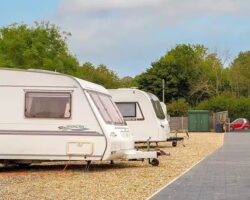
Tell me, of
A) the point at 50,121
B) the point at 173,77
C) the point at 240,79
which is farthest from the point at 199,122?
the point at 50,121

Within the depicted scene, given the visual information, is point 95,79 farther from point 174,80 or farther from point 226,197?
point 226,197

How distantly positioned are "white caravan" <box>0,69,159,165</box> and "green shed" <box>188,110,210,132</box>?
43.6 m

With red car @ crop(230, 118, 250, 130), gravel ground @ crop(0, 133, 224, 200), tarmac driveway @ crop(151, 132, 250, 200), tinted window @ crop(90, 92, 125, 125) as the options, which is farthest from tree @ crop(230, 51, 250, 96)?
tinted window @ crop(90, 92, 125, 125)

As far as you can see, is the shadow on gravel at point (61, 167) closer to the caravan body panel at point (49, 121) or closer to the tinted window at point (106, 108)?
the caravan body panel at point (49, 121)

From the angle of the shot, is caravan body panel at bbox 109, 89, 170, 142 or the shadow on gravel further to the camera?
caravan body panel at bbox 109, 89, 170, 142

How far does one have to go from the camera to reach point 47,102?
17562 millimetres

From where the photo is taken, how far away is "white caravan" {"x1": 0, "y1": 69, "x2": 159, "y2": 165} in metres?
17.2

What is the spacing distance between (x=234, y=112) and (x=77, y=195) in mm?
58337

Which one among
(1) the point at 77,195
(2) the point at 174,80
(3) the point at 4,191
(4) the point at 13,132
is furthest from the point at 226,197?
(2) the point at 174,80

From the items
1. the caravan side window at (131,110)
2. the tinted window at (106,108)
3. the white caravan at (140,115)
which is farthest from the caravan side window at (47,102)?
the caravan side window at (131,110)

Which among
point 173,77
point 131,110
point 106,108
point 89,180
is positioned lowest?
point 89,180

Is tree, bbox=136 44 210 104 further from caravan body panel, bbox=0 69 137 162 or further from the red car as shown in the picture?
caravan body panel, bbox=0 69 137 162

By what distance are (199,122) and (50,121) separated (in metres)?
44.5

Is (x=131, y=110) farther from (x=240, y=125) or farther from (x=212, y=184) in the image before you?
(x=240, y=125)
